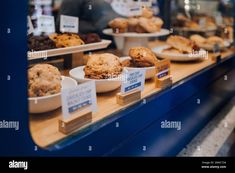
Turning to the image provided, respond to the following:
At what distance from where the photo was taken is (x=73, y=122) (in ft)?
3.54

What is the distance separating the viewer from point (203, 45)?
8.30 ft

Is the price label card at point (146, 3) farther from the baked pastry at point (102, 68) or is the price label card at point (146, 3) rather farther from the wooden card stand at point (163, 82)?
the baked pastry at point (102, 68)

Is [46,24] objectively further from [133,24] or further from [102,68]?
[133,24]

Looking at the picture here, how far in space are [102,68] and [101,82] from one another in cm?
7

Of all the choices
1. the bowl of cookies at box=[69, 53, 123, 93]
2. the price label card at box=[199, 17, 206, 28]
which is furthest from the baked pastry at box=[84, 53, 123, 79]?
the price label card at box=[199, 17, 206, 28]

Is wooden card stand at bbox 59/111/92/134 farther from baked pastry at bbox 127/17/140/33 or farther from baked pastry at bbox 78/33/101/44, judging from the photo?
baked pastry at bbox 127/17/140/33

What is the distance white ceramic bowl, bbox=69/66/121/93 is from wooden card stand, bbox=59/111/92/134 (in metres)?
0.22

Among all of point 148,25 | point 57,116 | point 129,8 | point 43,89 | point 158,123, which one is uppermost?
point 129,8

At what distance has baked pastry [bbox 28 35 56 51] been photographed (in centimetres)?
133

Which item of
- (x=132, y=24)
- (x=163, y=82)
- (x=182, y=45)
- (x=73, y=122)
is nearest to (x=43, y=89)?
(x=73, y=122)

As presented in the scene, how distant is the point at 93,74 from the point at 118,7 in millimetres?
795
